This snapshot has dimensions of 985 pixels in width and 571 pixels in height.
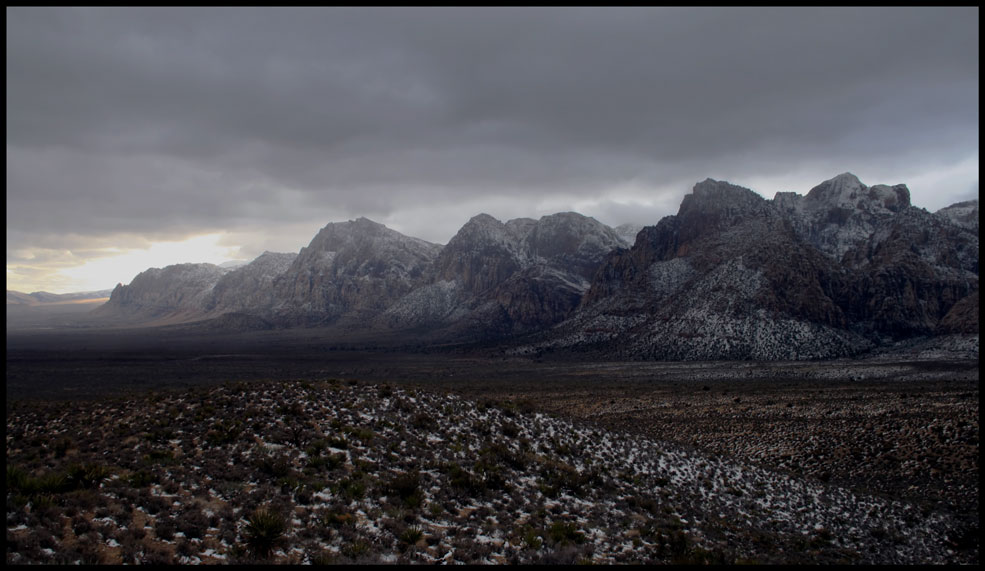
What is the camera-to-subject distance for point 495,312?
199 meters

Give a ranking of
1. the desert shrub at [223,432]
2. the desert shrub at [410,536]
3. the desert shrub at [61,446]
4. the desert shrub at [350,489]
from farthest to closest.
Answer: the desert shrub at [223,432] < the desert shrub at [61,446] < the desert shrub at [350,489] < the desert shrub at [410,536]

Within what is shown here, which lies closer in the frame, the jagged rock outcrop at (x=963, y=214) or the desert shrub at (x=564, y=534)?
the desert shrub at (x=564, y=534)

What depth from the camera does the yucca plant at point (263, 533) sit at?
389 inches

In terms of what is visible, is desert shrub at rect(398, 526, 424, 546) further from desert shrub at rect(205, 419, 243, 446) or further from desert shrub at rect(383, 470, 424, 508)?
desert shrub at rect(205, 419, 243, 446)

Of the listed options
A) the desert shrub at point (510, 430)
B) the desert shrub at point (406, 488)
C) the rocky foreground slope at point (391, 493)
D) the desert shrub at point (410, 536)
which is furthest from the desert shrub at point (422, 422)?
the desert shrub at point (410, 536)

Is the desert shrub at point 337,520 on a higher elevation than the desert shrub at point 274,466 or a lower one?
lower

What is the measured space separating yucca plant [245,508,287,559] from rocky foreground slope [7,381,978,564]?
34 millimetres

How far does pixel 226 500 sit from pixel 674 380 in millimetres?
62348

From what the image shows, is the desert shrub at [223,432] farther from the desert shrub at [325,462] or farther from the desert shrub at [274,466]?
the desert shrub at [325,462]

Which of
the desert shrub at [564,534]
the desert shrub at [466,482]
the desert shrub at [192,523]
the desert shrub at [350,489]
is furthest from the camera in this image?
the desert shrub at [466,482]

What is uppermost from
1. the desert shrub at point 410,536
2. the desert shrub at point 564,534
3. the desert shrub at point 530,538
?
the desert shrub at point 410,536

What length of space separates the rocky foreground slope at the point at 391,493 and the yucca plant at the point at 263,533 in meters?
0.03

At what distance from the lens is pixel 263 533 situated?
10.1 metres

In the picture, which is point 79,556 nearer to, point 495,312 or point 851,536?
point 851,536
